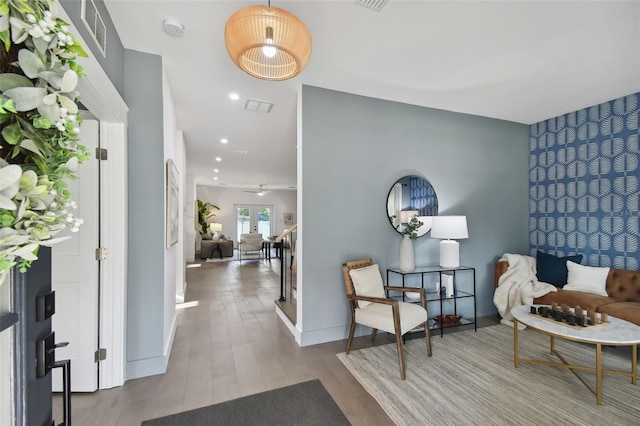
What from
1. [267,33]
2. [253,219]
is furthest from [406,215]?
[253,219]

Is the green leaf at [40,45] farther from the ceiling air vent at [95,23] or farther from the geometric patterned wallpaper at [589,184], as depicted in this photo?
the geometric patterned wallpaper at [589,184]

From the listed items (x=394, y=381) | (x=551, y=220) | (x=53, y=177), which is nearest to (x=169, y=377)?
(x=394, y=381)

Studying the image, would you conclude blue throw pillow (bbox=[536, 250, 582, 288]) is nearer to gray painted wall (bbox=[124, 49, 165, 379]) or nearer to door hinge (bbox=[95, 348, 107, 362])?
gray painted wall (bbox=[124, 49, 165, 379])

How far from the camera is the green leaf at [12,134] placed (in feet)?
2.23

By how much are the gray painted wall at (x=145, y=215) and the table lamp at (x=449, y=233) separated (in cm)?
297

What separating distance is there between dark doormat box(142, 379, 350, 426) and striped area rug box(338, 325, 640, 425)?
416mm

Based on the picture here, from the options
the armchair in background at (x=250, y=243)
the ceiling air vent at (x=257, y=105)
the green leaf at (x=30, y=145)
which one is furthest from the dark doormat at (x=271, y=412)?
the armchair in background at (x=250, y=243)

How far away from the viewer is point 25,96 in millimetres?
665

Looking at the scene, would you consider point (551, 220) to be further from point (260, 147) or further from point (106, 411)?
point (106, 411)

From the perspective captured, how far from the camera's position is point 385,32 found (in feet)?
7.21

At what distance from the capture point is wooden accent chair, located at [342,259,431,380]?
249 centimetres

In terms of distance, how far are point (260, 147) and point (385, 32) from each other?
12.5 ft

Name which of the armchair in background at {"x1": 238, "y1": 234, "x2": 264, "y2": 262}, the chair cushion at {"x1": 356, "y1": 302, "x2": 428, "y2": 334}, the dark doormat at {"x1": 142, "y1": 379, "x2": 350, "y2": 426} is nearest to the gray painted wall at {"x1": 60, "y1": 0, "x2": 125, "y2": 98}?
the dark doormat at {"x1": 142, "y1": 379, "x2": 350, "y2": 426}

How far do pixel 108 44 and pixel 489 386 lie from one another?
13.0 ft
